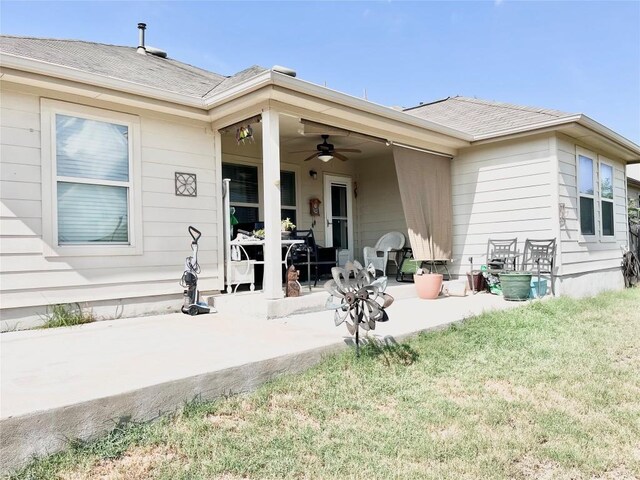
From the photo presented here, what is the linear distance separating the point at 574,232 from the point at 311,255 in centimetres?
421

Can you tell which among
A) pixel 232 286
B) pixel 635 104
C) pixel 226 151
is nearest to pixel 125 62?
pixel 226 151

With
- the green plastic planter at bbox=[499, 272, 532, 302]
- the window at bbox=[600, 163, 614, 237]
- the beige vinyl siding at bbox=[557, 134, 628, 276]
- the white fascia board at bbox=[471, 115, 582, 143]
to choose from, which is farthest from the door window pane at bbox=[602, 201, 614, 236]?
the green plastic planter at bbox=[499, 272, 532, 302]

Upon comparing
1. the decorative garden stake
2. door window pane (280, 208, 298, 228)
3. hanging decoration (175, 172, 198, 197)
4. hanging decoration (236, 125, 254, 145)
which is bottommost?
the decorative garden stake

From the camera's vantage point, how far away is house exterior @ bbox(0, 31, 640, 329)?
427cm

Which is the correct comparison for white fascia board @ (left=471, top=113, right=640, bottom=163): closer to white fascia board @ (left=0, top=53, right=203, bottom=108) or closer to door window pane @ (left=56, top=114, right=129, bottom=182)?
white fascia board @ (left=0, top=53, right=203, bottom=108)

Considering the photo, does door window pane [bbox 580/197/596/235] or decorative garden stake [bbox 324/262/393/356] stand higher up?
door window pane [bbox 580/197/596/235]

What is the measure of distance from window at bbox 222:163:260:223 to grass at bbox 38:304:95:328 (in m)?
2.84

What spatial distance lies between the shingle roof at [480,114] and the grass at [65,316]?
6096 millimetres

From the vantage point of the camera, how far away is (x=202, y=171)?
18.0 feet

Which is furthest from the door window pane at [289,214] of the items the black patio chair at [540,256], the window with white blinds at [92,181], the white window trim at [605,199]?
the white window trim at [605,199]

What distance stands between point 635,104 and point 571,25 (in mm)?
5884

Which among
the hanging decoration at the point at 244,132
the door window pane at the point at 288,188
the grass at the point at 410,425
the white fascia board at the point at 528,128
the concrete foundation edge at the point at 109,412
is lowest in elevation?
the grass at the point at 410,425

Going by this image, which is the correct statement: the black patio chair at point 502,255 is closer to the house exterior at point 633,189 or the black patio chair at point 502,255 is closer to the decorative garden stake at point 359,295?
the decorative garden stake at point 359,295

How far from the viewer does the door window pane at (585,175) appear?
24.0ft
